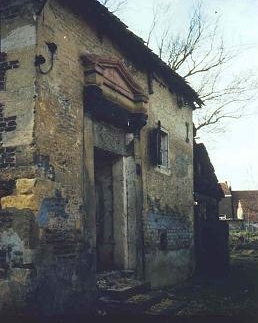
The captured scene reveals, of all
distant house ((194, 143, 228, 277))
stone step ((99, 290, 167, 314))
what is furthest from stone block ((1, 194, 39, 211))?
distant house ((194, 143, 228, 277))

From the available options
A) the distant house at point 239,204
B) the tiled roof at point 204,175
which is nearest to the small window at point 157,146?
the tiled roof at point 204,175

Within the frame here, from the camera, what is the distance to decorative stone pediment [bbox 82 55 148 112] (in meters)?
7.13

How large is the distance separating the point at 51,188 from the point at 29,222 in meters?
0.68

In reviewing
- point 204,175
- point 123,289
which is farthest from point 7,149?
point 204,175

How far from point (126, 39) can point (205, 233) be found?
7600 millimetres

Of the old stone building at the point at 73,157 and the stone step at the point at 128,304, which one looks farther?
the stone step at the point at 128,304

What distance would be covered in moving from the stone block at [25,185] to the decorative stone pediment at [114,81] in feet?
7.47

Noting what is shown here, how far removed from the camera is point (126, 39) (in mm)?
8695

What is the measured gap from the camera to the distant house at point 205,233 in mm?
12961

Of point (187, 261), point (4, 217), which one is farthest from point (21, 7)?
point (187, 261)

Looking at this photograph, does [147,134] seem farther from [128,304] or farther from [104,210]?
[128,304]

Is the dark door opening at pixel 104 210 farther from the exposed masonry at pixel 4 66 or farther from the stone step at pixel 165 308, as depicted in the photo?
the exposed masonry at pixel 4 66

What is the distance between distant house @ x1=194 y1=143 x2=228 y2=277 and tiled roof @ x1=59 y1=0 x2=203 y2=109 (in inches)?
140

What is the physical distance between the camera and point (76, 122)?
269 inches
